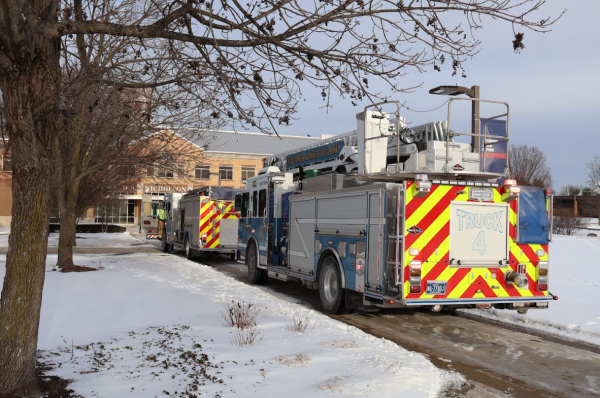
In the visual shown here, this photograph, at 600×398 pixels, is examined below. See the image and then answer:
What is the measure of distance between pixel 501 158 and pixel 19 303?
7.52 m

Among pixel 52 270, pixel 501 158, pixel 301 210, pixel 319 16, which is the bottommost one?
pixel 52 270

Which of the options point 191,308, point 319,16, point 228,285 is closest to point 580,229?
point 228,285

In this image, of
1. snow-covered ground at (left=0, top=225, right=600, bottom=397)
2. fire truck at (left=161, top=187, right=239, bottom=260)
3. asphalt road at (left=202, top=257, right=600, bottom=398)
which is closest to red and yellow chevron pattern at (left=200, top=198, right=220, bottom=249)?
fire truck at (left=161, top=187, right=239, bottom=260)

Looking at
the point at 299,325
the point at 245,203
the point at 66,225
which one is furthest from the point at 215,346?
the point at 66,225

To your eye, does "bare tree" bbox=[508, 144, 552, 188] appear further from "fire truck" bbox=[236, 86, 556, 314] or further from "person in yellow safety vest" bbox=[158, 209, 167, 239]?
"fire truck" bbox=[236, 86, 556, 314]

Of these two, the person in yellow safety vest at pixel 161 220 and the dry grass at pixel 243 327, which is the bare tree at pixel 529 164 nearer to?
→ the person in yellow safety vest at pixel 161 220

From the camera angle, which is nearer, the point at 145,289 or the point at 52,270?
the point at 145,289

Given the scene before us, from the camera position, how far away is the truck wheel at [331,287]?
10.1m

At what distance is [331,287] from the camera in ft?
34.6

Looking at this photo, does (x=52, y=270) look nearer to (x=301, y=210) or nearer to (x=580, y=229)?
(x=301, y=210)

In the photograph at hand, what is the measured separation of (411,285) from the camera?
326 inches

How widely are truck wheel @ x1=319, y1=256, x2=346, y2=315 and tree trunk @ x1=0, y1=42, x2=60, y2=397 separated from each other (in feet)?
19.0

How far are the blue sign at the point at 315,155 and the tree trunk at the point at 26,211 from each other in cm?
787

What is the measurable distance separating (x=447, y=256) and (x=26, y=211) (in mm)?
5927
